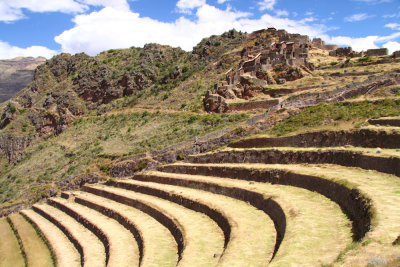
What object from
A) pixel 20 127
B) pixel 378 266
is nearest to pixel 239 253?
pixel 378 266

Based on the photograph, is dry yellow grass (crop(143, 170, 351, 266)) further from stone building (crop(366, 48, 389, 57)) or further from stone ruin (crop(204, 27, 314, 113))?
stone building (crop(366, 48, 389, 57))

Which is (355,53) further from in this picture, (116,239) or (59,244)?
(59,244)

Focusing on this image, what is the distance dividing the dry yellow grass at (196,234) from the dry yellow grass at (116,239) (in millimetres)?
1935

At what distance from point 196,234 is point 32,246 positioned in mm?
12302

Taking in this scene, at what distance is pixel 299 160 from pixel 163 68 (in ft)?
148

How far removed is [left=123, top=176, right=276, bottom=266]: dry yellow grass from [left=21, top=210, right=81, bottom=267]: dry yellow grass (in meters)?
6.44

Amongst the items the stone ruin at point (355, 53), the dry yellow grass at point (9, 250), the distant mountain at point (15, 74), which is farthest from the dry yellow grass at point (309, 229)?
the distant mountain at point (15, 74)

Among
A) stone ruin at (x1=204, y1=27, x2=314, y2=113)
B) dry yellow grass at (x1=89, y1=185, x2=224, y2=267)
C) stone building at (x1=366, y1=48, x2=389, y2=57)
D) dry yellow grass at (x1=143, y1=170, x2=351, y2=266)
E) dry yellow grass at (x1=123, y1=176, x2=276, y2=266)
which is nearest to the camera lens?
dry yellow grass at (x1=143, y1=170, x2=351, y2=266)

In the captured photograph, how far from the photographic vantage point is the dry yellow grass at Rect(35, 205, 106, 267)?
15.0 meters

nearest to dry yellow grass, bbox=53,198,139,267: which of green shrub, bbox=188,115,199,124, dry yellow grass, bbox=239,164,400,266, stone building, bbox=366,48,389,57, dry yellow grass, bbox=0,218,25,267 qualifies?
dry yellow grass, bbox=0,218,25,267

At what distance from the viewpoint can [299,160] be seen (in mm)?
16609

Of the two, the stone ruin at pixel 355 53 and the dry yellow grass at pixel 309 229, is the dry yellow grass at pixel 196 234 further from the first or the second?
the stone ruin at pixel 355 53

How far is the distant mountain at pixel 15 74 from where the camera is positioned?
12500cm

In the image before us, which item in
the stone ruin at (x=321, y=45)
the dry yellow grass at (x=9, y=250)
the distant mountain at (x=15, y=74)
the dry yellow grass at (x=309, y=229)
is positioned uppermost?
the distant mountain at (x=15, y=74)
